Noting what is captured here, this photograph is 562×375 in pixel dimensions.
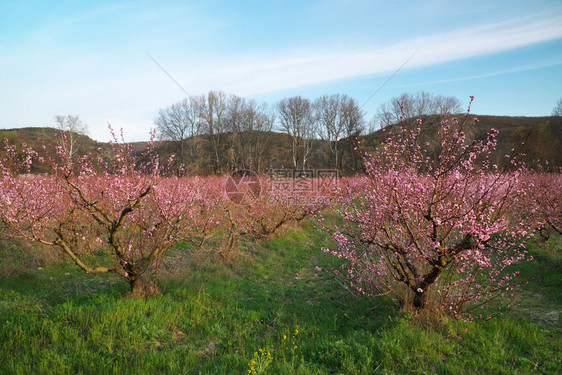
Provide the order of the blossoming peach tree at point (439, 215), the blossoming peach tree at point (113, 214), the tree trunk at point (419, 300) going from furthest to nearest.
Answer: the blossoming peach tree at point (113, 214) → the tree trunk at point (419, 300) → the blossoming peach tree at point (439, 215)

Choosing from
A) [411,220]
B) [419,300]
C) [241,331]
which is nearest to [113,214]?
[241,331]

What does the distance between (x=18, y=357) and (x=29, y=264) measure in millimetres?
4615

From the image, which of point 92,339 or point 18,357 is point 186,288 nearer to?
point 92,339

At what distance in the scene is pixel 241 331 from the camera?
438 centimetres

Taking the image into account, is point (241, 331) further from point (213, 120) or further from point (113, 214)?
point (213, 120)

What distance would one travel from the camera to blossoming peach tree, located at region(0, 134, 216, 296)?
4.57 meters

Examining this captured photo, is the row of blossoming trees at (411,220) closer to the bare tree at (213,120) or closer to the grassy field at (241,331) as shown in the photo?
the grassy field at (241,331)

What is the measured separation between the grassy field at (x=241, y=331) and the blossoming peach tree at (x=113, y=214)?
66cm

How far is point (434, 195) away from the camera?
13.0ft

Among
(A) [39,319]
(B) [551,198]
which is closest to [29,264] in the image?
(A) [39,319]

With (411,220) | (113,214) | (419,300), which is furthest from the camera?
(113,214)

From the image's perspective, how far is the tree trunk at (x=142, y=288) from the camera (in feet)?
16.7

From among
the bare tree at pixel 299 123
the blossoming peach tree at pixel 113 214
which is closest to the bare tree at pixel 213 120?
the bare tree at pixel 299 123

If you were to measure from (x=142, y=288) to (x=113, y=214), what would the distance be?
148cm
